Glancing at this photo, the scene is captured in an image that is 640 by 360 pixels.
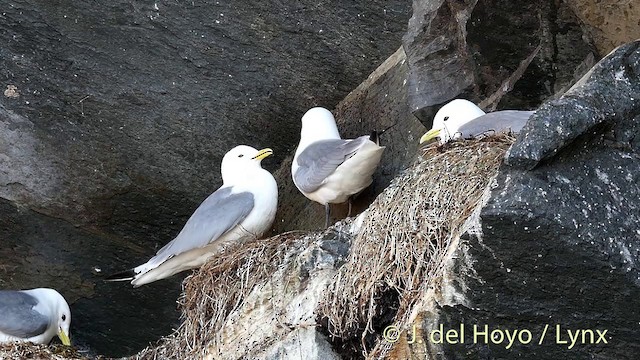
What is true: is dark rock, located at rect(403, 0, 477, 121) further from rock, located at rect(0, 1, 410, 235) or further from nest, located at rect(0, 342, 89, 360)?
nest, located at rect(0, 342, 89, 360)

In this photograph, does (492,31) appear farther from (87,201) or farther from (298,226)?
(87,201)

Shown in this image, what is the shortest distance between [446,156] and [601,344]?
104cm

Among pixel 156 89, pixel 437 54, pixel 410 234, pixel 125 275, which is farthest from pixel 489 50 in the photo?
pixel 125 275

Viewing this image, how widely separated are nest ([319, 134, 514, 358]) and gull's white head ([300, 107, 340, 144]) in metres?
1.18

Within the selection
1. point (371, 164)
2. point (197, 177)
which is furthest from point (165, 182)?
point (371, 164)

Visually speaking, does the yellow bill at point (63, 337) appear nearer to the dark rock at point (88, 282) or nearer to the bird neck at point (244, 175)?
the dark rock at point (88, 282)

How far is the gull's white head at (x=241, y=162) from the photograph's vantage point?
18.3 ft

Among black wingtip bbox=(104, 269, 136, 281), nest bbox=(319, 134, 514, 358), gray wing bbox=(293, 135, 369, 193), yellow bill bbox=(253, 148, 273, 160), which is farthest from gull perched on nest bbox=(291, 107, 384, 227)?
black wingtip bbox=(104, 269, 136, 281)

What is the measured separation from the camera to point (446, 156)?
13.9 ft

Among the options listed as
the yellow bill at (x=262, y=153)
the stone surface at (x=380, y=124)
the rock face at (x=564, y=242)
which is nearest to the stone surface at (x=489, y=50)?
the stone surface at (x=380, y=124)

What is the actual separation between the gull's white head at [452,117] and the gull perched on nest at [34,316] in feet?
6.90

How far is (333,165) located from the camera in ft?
16.6

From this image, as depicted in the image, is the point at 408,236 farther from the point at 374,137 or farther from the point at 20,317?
the point at 20,317

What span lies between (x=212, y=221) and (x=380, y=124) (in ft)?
3.13
